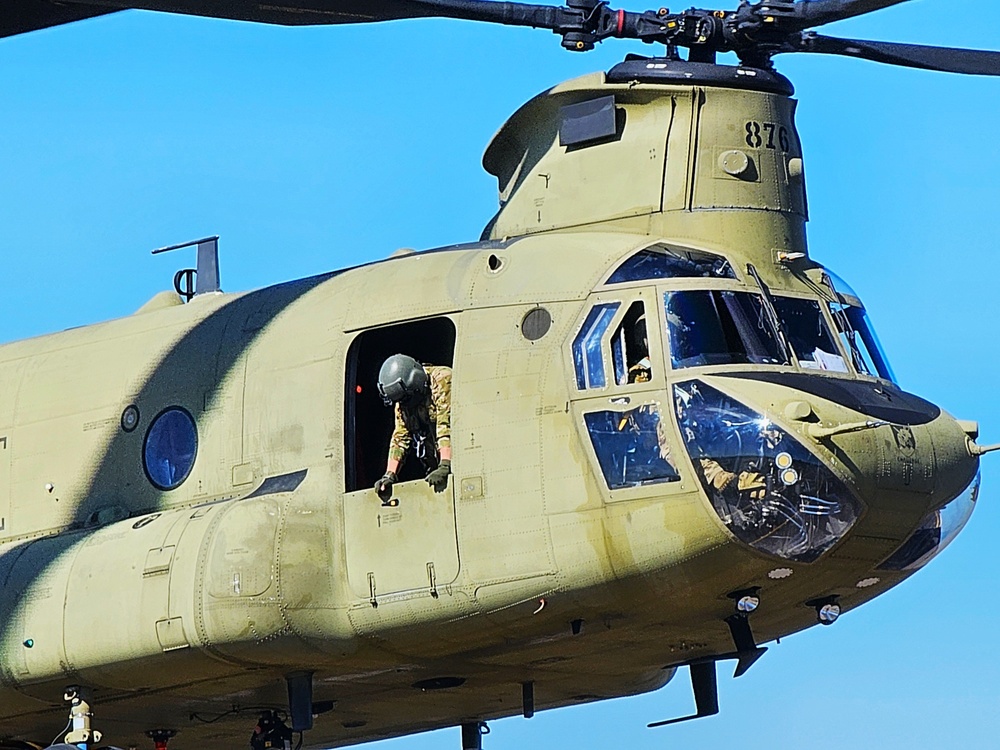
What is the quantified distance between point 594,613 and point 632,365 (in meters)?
1.65

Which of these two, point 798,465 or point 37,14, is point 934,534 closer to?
point 798,465

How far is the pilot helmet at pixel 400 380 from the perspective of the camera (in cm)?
1512

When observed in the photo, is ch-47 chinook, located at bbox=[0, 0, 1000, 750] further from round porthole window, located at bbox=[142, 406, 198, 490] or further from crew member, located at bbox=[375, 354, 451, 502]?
crew member, located at bbox=[375, 354, 451, 502]

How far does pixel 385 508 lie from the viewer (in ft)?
49.9

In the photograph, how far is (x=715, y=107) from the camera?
15.8 m

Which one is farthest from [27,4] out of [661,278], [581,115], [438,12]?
[661,278]

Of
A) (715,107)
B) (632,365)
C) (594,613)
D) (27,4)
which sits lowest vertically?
(594,613)

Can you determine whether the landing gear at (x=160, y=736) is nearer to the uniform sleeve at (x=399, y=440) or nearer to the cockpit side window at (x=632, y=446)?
the uniform sleeve at (x=399, y=440)

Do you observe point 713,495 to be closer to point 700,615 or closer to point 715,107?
point 700,615

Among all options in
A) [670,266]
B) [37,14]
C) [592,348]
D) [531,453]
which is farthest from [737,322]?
[37,14]

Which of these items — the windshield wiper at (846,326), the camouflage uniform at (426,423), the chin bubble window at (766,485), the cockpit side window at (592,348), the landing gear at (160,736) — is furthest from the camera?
the landing gear at (160,736)

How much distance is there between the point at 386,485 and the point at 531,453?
110 cm

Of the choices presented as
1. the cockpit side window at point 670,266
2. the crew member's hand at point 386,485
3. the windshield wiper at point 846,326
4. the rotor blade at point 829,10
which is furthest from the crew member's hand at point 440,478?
the rotor blade at point 829,10

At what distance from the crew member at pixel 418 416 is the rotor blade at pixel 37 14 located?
3.46 metres
